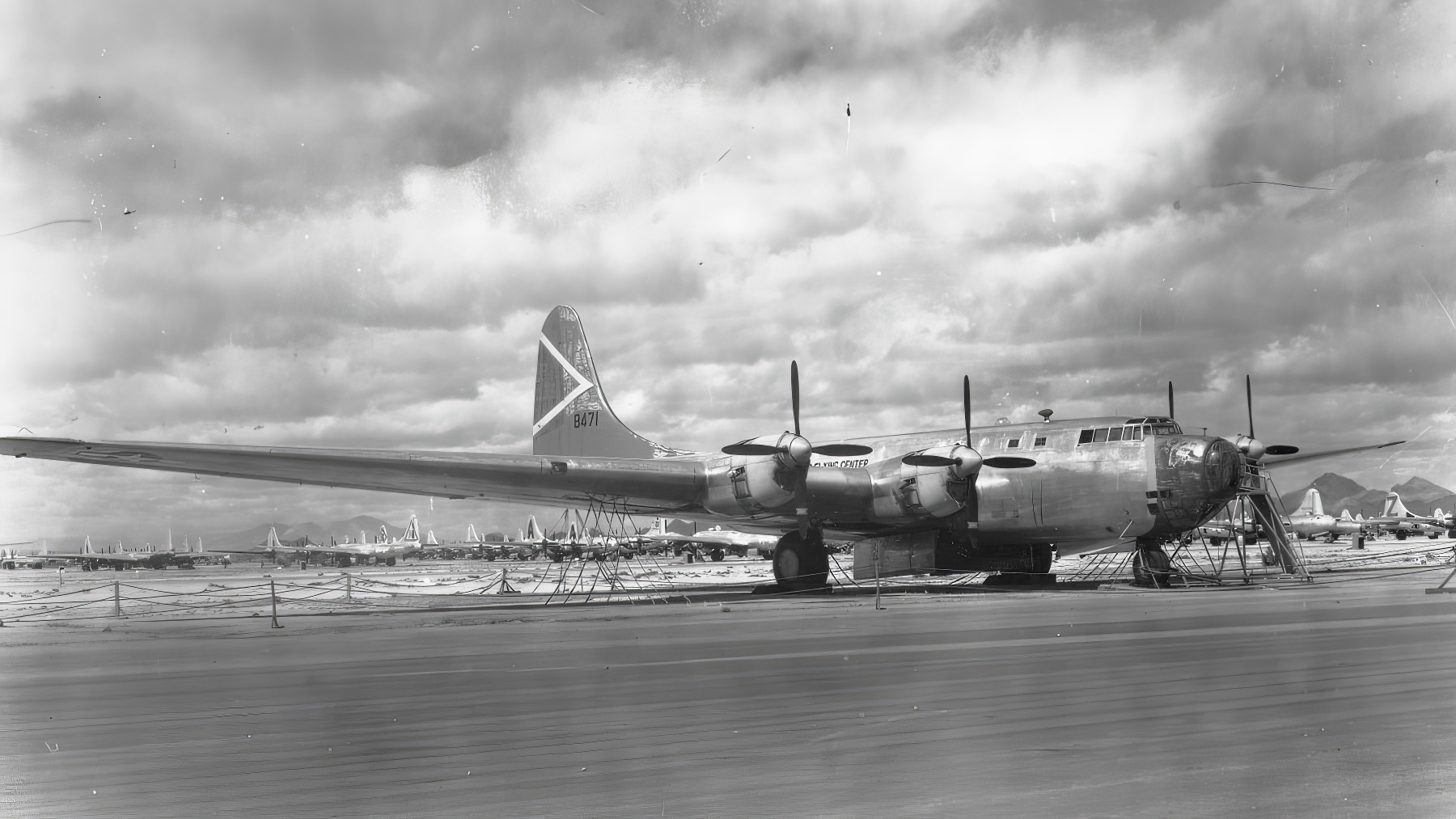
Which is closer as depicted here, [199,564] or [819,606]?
[819,606]

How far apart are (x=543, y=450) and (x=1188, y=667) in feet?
86.4

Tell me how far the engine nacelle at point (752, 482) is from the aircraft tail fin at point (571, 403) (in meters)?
6.92

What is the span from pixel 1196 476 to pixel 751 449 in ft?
30.5

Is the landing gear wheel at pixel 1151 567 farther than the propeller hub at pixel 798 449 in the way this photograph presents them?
Yes

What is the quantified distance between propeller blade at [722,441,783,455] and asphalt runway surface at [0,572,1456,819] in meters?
10.3

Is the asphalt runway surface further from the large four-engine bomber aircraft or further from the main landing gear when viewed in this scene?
the main landing gear

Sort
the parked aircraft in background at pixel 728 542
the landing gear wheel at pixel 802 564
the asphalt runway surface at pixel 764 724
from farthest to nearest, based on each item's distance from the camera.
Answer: the parked aircraft in background at pixel 728 542 → the landing gear wheel at pixel 802 564 → the asphalt runway surface at pixel 764 724

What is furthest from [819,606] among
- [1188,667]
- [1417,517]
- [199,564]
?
[199,564]

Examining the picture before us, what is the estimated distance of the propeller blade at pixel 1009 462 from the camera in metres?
25.4

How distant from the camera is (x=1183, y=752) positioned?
5539 millimetres

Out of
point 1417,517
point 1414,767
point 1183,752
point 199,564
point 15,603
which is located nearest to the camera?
point 1414,767

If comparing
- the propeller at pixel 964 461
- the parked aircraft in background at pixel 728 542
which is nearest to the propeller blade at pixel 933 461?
the propeller at pixel 964 461

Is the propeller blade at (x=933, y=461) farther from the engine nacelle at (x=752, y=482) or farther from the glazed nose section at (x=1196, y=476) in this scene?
the glazed nose section at (x=1196, y=476)

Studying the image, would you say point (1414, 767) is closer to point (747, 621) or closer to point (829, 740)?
point (829, 740)
